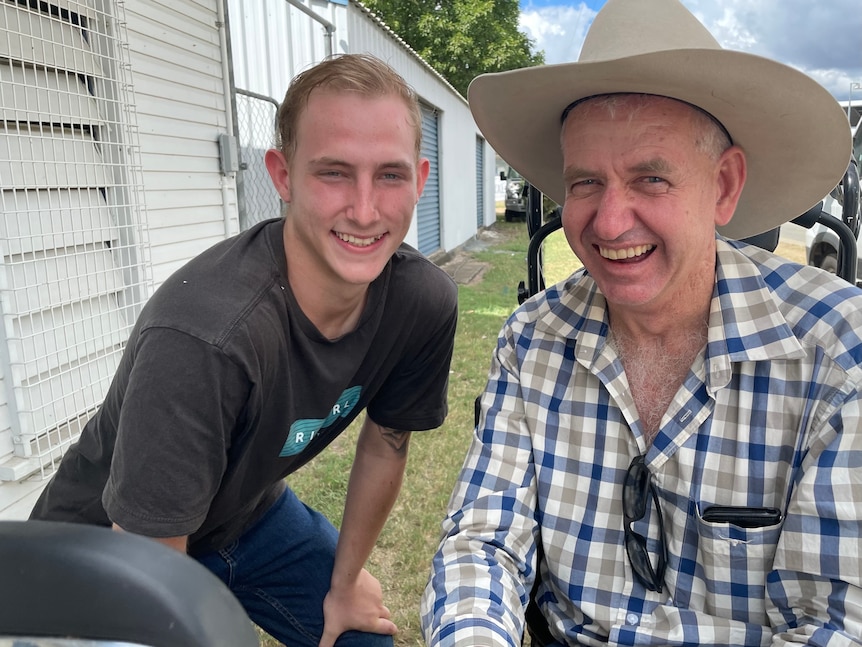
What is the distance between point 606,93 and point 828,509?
0.95 meters

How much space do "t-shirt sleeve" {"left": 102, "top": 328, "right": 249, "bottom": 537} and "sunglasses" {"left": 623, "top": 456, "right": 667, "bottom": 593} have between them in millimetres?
897

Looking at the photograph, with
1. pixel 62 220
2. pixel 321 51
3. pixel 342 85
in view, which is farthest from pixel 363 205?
pixel 321 51

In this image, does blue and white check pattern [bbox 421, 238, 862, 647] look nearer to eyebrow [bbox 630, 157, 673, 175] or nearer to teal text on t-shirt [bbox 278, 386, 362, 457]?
eyebrow [bbox 630, 157, 673, 175]

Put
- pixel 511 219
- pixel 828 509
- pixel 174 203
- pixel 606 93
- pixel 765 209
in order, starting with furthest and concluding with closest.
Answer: pixel 511 219 → pixel 174 203 → pixel 765 209 → pixel 606 93 → pixel 828 509

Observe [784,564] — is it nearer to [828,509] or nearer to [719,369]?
[828,509]

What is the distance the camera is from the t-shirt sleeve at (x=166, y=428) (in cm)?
141

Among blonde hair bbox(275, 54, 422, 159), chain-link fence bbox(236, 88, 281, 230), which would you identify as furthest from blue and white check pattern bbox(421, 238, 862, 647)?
chain-link fence bbox(236, 88, 281, 230)

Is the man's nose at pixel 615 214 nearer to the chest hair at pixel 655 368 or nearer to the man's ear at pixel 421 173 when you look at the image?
the chest hair at pixel 655 368

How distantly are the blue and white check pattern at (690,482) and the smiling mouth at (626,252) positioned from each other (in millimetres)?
196

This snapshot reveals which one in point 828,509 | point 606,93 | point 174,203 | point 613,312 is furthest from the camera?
point 174,203

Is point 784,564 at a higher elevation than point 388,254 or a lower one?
lower

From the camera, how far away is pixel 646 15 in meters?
1.51

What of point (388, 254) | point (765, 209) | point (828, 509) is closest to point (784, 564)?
point (828, 509)

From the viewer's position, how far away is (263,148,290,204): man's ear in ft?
6.06
